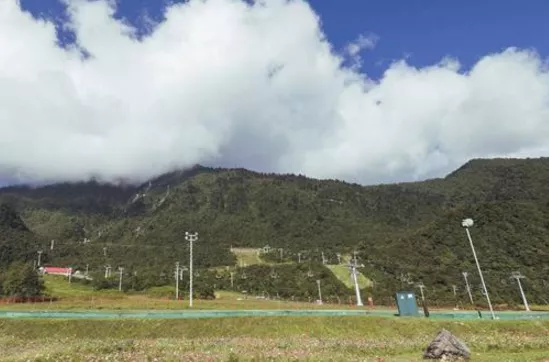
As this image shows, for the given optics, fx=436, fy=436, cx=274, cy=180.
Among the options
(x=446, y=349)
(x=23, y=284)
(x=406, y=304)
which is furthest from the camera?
(x=23, y=284)

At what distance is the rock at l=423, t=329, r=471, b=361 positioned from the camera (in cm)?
2227

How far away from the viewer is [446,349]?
22359mm

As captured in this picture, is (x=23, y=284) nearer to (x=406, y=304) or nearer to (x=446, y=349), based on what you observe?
(x=406, y=304)

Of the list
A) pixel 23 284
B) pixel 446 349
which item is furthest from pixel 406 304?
pixel 23 284

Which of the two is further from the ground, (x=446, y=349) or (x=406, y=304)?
(x=406, y=304)

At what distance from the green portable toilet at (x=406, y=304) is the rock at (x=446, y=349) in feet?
96.3

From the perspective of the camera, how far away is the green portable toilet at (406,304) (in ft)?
168

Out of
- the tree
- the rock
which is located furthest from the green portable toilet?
the tree

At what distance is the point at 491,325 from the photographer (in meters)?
42.4

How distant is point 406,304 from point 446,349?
30671 mm

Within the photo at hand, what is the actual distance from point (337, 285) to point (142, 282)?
7960cm

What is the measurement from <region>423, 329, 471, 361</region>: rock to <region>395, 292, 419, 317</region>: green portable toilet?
29365mm

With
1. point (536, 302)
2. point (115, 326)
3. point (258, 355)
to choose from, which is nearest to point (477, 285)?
point (536, 302)

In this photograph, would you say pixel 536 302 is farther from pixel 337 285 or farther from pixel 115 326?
pixel 115 326
